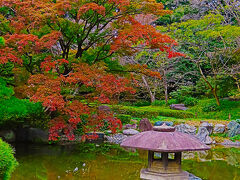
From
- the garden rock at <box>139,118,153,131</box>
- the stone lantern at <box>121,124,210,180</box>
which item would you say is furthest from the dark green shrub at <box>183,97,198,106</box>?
the stone lantern at <box>121,124,210,180</box>

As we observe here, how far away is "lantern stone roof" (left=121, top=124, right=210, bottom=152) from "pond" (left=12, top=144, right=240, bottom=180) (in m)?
1.77

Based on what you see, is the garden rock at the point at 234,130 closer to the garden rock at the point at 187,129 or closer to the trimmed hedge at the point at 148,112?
the garden rock at the point at 187,129

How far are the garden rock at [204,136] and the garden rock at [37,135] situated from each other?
659cm

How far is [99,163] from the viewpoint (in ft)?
27.1

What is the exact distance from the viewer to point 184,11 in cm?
2525

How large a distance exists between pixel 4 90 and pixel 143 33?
15.0 ft

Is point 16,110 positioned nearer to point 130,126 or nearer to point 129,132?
point 129,132

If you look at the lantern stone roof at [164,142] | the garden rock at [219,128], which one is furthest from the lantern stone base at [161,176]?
the garden rock at [219,128]

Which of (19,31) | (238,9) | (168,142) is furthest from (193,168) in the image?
(238,9)

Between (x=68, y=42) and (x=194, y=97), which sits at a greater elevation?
(x=68, y=42)

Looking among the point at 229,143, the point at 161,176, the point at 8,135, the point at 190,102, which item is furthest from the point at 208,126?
the point at 8,135

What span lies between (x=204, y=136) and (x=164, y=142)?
24.3ft

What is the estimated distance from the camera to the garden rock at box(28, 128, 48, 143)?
36.6 ft

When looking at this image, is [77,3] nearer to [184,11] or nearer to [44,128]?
[44,128]
